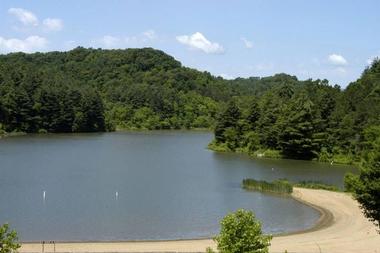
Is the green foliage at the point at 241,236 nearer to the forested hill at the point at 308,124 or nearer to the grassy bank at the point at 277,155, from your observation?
the forested hill at the point at 308,124

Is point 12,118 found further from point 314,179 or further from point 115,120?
point 314,179

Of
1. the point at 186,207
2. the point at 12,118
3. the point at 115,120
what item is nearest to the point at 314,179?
the point at 186,207

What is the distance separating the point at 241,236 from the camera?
58.3ft

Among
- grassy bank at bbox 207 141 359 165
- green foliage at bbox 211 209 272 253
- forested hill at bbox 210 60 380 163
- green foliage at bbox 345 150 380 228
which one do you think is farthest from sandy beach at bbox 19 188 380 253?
grassy bank at bbox 207 141 359 165

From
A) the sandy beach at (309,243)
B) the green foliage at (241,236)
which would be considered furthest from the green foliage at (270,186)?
the green foliage at (241,236)

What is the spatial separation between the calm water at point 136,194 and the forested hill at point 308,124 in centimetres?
507

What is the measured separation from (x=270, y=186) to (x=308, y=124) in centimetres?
3588

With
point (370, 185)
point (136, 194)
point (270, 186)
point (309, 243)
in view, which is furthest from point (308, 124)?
point (370, 185)

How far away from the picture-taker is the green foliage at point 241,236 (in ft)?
58.0

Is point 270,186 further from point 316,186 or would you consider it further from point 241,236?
point 241,236

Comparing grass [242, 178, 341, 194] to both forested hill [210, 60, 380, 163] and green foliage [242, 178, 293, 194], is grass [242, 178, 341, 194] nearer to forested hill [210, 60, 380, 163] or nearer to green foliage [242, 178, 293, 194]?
green foliage [242, 178, 293, 194]

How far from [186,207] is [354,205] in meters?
13.8

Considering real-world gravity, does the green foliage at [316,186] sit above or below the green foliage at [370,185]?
below

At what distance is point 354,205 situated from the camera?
48.4 metres
